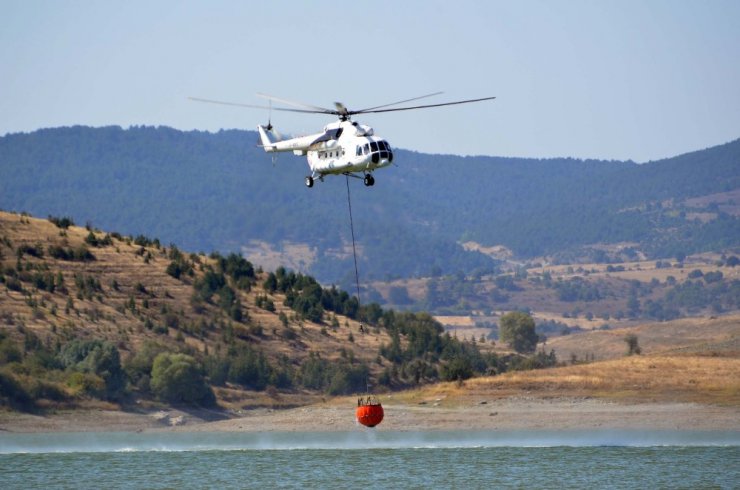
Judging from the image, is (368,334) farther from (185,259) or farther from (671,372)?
(671,372)

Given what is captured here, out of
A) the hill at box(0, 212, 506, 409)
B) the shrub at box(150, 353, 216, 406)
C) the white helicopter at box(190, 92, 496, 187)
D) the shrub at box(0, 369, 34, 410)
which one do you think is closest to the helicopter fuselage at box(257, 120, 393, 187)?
the white helicopter at box(190, 92, 496, 187)

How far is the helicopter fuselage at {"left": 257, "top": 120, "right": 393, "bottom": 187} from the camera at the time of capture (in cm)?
6244

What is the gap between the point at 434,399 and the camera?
96.6 m

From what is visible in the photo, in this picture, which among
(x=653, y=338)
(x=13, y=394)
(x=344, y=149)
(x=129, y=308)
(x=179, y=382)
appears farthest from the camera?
(x=653, y=338)

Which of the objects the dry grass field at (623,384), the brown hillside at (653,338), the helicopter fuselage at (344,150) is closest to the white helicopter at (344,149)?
the helicopter fuselage at (344,150)

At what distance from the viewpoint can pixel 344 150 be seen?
64.1 meters

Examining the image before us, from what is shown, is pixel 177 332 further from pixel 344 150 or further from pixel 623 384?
pixel 344 150

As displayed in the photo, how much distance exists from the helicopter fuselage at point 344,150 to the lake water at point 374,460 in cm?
1435

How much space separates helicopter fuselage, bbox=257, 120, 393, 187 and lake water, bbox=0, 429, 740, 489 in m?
14.4

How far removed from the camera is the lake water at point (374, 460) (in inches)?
2699

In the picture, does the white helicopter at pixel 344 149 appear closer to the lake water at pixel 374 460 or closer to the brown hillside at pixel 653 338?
the lake water at pixel 374 460

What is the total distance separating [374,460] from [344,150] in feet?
71.5

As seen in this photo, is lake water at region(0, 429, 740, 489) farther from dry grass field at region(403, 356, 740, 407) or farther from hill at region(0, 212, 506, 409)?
hill at region(0, 212, 506, 409)

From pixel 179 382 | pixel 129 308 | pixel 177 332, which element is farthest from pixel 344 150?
pixel 129 308
